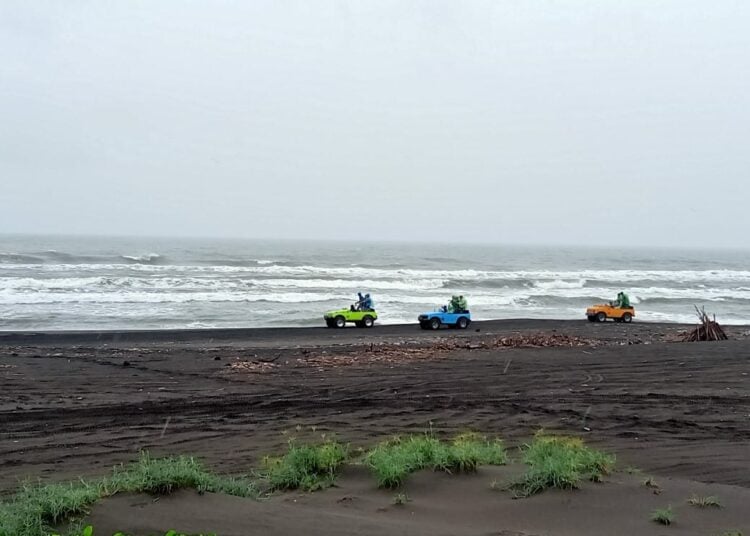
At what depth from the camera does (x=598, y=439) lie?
314 inches

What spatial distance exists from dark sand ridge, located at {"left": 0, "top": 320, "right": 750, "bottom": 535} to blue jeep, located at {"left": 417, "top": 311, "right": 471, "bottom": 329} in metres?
8.54

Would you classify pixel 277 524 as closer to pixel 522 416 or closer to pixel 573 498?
pixel 573 498

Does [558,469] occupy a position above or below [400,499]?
above

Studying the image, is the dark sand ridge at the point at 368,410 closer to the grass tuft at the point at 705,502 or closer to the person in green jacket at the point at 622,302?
A: the grass tuft at the point at 705,502

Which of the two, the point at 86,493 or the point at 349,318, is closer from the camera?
the point at 86,493

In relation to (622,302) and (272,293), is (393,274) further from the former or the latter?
(622,302)

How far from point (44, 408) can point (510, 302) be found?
36.1 metres

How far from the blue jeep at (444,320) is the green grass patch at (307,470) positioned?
21.9 meters

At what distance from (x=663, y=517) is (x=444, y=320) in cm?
2344

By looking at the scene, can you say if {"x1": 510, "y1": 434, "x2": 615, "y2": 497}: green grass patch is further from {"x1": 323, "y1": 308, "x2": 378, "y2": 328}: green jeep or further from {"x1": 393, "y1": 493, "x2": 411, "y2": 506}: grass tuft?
{"x1": 323, "y1": 308, "x2": 378, "y2": 328}: green jeep

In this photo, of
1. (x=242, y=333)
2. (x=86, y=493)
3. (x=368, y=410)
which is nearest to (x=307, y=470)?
(x=86, y=493)

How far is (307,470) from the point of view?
5.29 m

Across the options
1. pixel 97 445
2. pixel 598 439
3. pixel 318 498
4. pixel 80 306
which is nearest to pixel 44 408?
pixel 97 445

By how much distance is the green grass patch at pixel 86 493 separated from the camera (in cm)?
379
